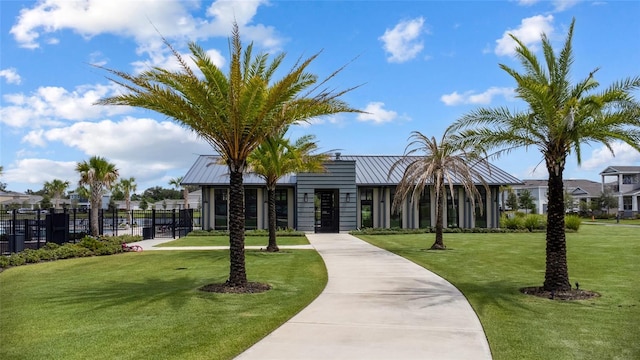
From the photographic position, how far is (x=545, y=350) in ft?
20.7

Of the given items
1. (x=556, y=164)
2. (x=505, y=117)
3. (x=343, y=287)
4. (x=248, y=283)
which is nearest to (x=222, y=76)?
(x=248, y=283)

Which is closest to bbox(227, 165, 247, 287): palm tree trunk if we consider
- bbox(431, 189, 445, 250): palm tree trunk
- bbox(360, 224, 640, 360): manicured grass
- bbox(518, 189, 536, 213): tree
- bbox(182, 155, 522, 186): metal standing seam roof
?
bbox(360, 224, 640, 360): manicured grass

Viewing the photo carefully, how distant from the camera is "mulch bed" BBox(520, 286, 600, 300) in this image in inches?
384

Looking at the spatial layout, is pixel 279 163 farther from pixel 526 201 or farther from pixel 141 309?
pixel 526 201

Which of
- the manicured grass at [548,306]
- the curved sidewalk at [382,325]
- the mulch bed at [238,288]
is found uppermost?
the mulch bed at [238,288]

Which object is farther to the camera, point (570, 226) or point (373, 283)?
point (570, 226)

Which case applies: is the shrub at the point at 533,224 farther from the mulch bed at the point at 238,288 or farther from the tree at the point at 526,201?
the tree at the point at 526,201

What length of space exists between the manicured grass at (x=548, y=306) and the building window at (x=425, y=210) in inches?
642

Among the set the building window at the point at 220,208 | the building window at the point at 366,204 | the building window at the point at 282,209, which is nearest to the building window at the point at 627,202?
the building window at the point at 366,204

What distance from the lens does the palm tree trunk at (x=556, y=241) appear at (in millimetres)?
10201

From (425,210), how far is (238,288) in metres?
25.5

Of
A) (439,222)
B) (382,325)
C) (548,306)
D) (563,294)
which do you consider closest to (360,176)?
(439,222)

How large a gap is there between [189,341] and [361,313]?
2999 millimetres

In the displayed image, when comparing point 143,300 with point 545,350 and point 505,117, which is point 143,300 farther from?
point 505,117
